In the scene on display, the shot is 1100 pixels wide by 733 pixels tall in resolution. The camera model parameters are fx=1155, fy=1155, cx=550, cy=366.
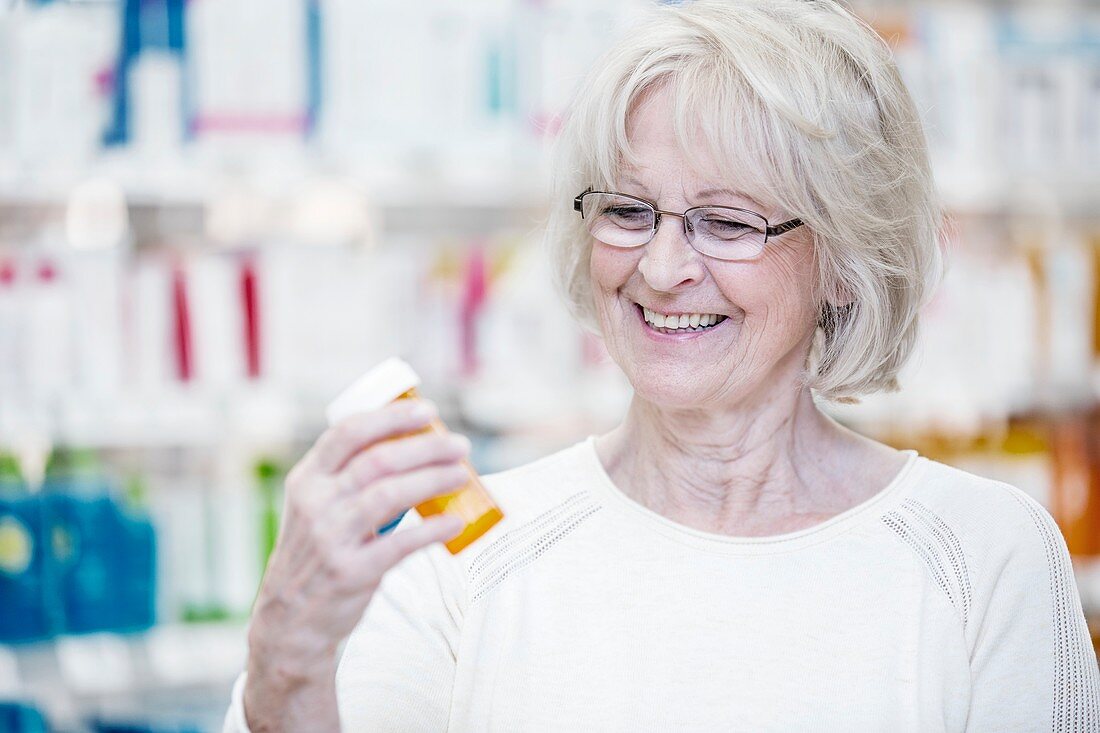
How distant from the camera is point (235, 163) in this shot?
7.17 ft

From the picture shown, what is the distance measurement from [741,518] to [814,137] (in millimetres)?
404

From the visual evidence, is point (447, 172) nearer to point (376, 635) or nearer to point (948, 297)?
point (948, 297)

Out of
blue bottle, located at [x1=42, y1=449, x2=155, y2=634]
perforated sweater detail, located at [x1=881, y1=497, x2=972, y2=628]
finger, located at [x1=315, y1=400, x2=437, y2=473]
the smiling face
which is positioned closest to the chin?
the smiling face

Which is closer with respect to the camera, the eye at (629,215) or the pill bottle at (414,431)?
the pill bottle at (414,431)

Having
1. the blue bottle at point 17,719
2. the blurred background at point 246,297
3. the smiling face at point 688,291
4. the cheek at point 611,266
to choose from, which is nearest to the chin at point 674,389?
the smiling face at point 688,291

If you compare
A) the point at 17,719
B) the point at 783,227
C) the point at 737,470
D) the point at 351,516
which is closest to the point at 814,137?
the point at 783,227

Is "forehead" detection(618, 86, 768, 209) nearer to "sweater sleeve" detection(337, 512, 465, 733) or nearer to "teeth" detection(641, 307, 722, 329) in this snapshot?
"teeth" detection(641, 307, 722, 329)

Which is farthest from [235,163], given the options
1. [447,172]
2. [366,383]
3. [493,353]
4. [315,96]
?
[366,383]

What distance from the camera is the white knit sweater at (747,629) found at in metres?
1.10

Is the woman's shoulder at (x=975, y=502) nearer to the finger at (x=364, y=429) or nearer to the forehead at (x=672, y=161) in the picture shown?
the forehead at (x=672, y=161)

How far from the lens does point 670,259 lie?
3.65 ft

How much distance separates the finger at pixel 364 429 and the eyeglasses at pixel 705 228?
36cm

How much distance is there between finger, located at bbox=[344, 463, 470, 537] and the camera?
851 mm

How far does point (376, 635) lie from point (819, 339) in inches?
22.4
